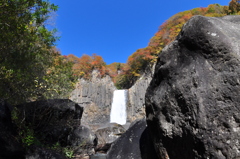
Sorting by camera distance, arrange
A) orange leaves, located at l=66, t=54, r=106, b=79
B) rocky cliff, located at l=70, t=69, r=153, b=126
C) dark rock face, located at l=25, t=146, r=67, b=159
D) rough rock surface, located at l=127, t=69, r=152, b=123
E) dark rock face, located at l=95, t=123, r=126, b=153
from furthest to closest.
Answer: orange leaves, located at l=66, t=54, r=106, b=79, rocky cliff, located at l=70, t=69, r=153, b=126, rough rock surface, located at l=127, t=69, r=152, b=123, dark rock face, located at l=95, t=123, r=126, b=153, dark rock face, located at l=25, t=146, r=67, b=159

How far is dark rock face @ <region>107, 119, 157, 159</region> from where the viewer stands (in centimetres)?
338

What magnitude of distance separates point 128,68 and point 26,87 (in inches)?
912

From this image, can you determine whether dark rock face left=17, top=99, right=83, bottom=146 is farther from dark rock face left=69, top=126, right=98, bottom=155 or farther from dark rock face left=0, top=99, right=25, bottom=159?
dark rock face left=0, top=99, right=25, bottom=159

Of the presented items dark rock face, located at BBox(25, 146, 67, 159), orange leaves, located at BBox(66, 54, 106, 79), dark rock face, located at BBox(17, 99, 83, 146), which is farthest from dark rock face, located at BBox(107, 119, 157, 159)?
orange leaves, located at BBox(66, 54, 106, 79)

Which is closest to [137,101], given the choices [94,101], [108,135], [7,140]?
[94,101]

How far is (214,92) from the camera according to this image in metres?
2.13

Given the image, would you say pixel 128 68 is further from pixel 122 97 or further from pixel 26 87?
pixel 26 87

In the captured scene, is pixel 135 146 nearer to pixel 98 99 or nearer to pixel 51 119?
pixel 51 119

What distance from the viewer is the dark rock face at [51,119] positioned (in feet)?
26.2

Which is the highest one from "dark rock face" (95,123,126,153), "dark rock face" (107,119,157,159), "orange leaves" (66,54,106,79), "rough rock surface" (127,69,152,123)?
"orange leaves" (66,54,106,79)

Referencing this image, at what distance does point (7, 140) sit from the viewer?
483cm

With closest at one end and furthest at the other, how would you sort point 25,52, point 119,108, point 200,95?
point 200,95, point 25,52, point 119,108

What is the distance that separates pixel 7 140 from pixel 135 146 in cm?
359

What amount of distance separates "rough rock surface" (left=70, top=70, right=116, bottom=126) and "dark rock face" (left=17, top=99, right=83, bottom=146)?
1601 cm
